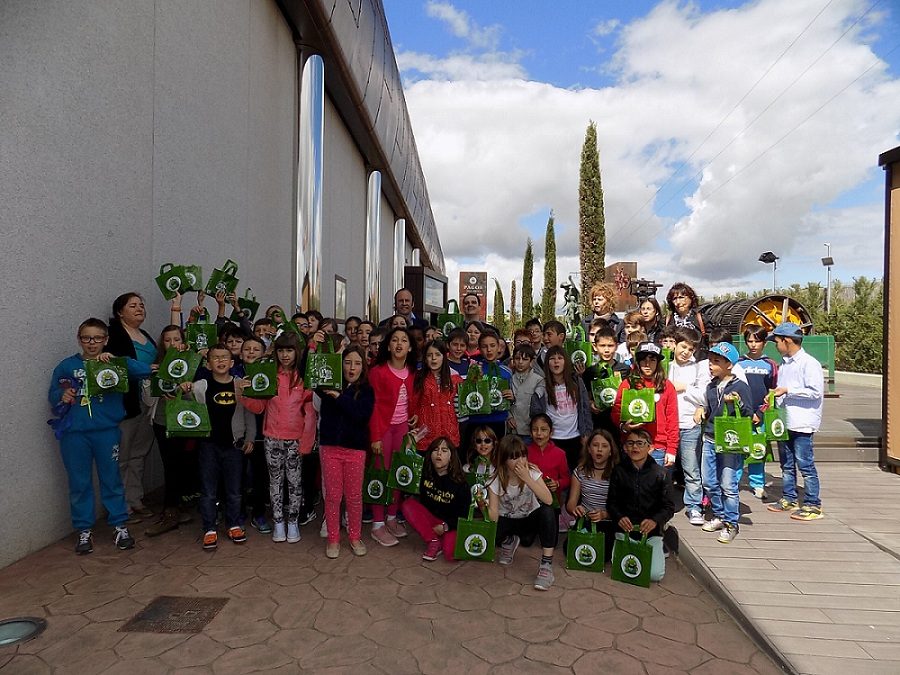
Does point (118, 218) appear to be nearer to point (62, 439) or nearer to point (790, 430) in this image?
point (62, 439)

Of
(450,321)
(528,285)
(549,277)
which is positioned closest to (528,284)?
(528,285)

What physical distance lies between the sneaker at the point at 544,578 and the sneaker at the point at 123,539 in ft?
10.0

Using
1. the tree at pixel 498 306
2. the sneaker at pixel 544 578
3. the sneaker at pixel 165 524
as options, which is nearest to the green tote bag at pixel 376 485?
the sneaker at pixel 544 578

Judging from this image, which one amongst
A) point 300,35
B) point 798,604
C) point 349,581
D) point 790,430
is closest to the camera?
point 798,604

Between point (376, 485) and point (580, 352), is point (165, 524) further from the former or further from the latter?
point (580, 352)

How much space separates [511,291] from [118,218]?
202 ft

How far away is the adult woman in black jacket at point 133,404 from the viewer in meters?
4.33

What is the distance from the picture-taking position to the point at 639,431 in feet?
13.0

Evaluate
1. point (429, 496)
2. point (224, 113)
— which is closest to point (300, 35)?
point (224, 113)

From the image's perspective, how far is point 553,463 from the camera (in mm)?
4180

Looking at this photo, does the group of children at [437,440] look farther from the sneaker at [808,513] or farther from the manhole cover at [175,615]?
the manhole cover at [175,615]

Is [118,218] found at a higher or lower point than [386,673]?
higher

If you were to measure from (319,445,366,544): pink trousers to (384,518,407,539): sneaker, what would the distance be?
0.39 m

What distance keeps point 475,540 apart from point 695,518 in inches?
86.4
